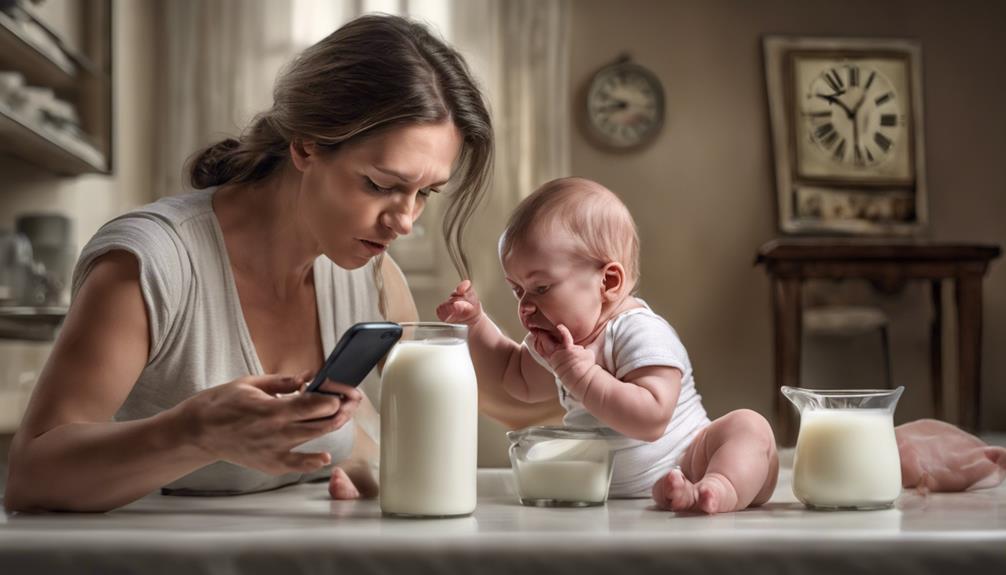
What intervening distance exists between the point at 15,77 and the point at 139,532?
2.55 metres

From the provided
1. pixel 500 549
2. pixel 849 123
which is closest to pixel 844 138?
pixel 849 123

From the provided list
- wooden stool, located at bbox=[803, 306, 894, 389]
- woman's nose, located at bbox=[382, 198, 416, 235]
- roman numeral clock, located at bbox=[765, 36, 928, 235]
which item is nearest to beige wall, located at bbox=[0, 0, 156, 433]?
woman's nose, located at bbox=[382, 198, 416, 235]

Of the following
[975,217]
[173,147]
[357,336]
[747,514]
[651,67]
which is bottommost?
[747,514]

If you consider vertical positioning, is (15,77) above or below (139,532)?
above

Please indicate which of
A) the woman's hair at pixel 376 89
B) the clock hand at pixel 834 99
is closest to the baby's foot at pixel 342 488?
the woman's hair at pixel 376 89

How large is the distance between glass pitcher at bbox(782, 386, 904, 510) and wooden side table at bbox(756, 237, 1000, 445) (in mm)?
3582

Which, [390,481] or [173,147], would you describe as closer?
[390,481]

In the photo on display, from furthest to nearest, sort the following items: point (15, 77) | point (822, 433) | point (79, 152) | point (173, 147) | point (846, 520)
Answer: point (173, 147) < point (79, 152) < point (15, 77) < point (822, 433) < point (846, 520)

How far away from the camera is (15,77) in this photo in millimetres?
2922

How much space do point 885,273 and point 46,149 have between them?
3.40 meters

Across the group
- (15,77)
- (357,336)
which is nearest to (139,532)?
(357,336)

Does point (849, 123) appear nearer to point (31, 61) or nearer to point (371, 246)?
point (31, 61)

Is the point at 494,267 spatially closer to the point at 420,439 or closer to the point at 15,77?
the point at 15,77

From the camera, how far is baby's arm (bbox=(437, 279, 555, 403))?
127 cm
